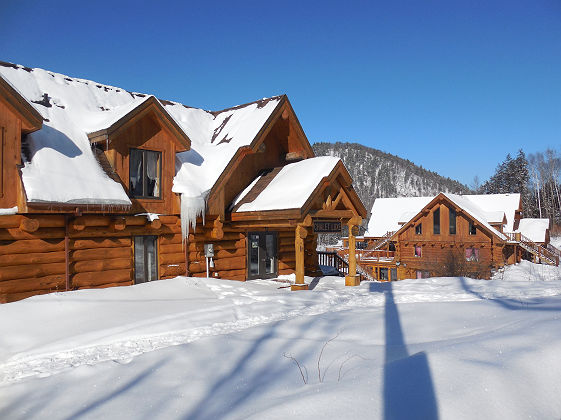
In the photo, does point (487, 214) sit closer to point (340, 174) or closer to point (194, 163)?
point (340, 174)

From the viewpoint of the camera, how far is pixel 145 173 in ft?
38.6

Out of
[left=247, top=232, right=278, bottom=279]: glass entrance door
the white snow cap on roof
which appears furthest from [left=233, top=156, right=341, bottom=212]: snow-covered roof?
[left=247, top=232, right=278, bottom=279]: glass entrance door

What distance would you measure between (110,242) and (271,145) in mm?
6901

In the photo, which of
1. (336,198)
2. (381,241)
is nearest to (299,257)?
(336,198)

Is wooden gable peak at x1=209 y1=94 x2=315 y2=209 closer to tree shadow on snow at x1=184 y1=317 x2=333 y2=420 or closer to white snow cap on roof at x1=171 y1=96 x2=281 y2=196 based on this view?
white snow cap on roof at x1=171 y1=96 x2=281 y2=196

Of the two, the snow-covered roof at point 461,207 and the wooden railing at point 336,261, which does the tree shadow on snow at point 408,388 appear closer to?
the wooden railing at point 336,261

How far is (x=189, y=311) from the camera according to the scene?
27.2ft

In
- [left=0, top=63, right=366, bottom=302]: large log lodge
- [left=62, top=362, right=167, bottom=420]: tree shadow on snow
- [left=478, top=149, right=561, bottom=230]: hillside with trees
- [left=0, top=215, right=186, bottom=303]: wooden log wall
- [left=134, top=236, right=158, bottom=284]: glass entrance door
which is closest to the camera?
[left=62, top=362, right=167, bottom=420]: tree shadow on snow

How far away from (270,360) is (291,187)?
820cm

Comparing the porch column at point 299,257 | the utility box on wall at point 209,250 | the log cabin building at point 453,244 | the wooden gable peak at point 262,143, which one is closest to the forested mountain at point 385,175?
the log cabin building at point 453,244

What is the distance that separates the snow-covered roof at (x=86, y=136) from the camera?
9516 millimetres

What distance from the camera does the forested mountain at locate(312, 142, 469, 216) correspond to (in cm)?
13662

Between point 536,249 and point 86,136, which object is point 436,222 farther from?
point 86,136

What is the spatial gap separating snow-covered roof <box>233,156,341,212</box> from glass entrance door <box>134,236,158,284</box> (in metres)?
2.79
